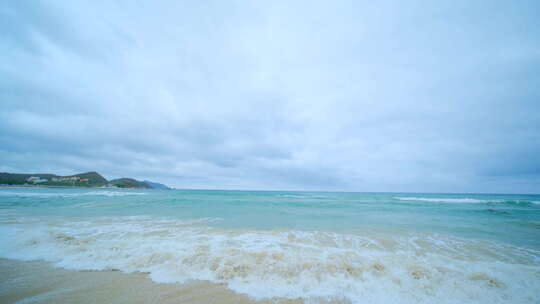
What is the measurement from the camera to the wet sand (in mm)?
3695

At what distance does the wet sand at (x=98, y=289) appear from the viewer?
12.1ft

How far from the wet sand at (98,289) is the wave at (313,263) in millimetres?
263

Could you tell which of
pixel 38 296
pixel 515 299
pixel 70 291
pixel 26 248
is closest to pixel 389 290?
pixel 515 299

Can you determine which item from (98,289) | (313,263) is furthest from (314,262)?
(98,289)

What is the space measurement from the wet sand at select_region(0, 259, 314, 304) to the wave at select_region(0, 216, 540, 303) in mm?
263

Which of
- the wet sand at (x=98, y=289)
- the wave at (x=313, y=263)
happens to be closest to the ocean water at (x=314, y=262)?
the wave at (x=313, y=263)

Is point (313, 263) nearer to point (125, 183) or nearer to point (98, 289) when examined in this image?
point (98, 289)

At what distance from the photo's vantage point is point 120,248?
6.16m

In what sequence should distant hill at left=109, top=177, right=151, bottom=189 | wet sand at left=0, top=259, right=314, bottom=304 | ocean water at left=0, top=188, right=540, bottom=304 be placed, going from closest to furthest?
1. wet sand at left=0, top=259, right=314, bottom=304
2. ocean water at left=0, top=188, right=540, bottom=304
3. distant hill at left=109, top=177, right=151, bottom=189

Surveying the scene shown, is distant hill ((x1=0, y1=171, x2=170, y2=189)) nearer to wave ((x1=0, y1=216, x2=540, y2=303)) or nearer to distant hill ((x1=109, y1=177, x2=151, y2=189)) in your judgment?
distant hill ((x1=109, y1=177, x2=151, y2=189))

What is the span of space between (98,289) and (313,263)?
16.0 feet

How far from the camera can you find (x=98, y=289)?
4023mm

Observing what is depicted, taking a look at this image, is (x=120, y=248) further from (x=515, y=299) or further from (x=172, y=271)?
(x=515, y=299)

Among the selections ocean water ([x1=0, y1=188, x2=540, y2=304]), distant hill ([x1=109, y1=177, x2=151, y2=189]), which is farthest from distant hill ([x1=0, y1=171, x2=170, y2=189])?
ocean water ([x1=0, y1=188, x2=540, y2=304])
